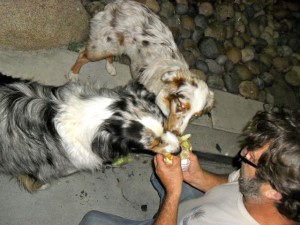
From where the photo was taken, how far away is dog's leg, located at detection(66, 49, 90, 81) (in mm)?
3887

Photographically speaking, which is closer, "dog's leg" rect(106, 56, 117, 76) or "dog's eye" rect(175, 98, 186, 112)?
"dog's eye" rect(175, 98, 186, 112)

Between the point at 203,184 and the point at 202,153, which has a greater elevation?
the point at 203,184

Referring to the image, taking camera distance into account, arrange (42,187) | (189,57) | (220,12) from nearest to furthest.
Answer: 1. (42,187)
2. (189,57)
3. (220,12)

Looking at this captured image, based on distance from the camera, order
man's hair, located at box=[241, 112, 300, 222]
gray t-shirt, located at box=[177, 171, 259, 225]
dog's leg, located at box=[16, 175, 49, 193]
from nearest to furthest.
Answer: man's hair, located at box=[241, 112, 300, 222] < gray t-shirt, located at box=[177, 171, 259, 225] < dog's leg, located at box=[16, 175, 49, 193]

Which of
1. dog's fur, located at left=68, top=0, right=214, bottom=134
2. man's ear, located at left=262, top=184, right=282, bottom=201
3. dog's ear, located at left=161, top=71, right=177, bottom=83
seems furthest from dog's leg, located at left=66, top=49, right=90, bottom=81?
man's ear, located at left=262, top=184, right=282, bottom=201

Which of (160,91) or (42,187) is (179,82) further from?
(42,187)

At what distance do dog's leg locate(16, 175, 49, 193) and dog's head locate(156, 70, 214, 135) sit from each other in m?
1.35

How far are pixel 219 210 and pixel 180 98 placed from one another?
1275 mm

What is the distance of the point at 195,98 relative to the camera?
3346 millimetres

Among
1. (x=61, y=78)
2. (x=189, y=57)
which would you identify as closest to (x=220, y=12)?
(x=189, y=57)

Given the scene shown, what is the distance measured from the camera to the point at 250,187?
226cm

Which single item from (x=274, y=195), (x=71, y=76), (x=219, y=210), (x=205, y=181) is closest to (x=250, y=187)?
(x=274, y=195)

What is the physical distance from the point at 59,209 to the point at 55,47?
191 cm

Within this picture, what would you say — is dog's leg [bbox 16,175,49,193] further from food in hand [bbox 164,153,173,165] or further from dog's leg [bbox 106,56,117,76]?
dog's leg [bbox 106,56,117,76]
